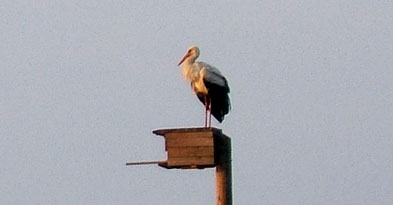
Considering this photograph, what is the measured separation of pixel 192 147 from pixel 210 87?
7.80 ft

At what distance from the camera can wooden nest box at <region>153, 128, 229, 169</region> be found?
13836 millimetres

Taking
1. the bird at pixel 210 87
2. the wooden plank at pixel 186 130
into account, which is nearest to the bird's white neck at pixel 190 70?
the bird at pixel 210 87

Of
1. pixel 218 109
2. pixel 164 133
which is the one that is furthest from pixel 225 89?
pixel 164 133

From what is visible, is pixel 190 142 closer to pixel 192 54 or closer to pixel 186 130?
pixel 186 130

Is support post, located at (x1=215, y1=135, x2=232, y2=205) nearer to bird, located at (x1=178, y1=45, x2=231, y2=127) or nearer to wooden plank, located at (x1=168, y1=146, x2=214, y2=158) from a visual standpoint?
wooden plank, located at (x1=168, y1=146, x2=214, y2=158)

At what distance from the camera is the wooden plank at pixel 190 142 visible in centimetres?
1384

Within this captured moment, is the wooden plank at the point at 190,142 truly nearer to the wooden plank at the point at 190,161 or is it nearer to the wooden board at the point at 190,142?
the wooden board at the point at 190,142

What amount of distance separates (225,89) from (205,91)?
0.31m

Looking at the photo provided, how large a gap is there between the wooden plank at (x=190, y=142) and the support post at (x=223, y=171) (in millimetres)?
91

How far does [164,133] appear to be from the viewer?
14070mm

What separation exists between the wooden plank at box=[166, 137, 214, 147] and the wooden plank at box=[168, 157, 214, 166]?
0.39ft

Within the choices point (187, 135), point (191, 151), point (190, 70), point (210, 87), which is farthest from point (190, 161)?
point (190, 70)

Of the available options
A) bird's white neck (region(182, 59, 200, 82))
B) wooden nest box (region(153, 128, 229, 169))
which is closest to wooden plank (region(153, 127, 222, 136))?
wooden nest box (region(153, 128, 229, 169))

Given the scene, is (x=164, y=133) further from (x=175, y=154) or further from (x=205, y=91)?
(x=205, y=91)
